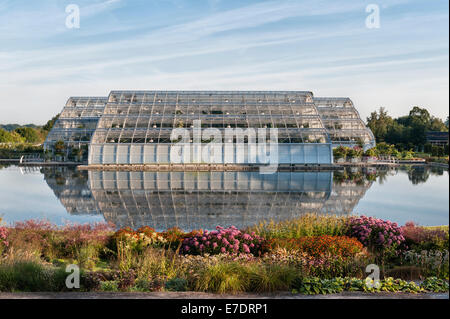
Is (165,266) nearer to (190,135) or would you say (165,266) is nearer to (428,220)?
(428,220)

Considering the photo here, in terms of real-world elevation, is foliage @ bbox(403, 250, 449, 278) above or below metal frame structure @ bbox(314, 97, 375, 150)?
below

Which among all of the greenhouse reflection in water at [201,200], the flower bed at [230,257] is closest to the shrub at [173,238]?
the flower bed at [230,257]

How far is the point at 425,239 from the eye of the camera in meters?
10.6

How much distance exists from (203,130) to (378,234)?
3714cm

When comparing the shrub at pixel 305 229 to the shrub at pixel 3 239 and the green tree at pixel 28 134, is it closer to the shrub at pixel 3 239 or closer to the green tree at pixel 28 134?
the shrub at pixel 3 239

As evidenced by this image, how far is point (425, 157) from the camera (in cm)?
5447

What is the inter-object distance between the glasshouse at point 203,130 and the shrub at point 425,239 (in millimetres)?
33454

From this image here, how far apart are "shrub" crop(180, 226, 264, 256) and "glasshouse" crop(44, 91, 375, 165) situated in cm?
3401

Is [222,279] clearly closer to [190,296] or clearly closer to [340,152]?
[190,296]

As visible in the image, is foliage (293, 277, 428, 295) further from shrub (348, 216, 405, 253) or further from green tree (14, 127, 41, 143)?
green tree (14, 127, 41, 143)

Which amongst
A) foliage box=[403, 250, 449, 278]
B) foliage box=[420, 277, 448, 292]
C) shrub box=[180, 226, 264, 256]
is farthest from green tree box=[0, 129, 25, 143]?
foliage box=[420, 277, 448, 292]

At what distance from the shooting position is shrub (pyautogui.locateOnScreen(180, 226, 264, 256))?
9.93 m

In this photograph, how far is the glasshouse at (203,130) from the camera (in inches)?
1766
